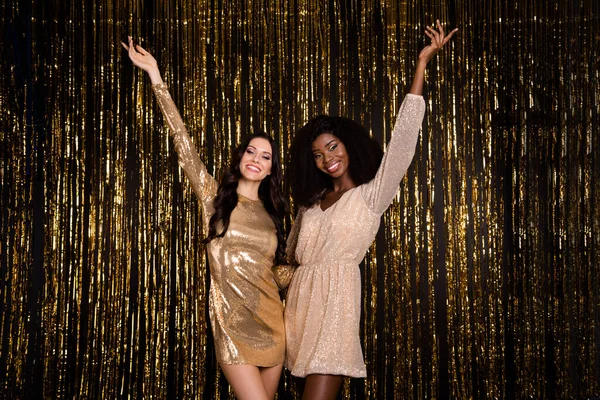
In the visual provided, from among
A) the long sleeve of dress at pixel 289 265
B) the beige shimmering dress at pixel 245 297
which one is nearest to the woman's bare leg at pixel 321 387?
the beige shimmering dress at pixel 245 297

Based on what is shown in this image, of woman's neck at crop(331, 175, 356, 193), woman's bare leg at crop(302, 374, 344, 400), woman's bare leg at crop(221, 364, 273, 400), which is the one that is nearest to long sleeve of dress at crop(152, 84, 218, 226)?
woman's neck at crop(331, 175, 356, 193)

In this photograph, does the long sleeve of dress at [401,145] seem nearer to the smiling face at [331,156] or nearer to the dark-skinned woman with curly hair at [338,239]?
the dark-skinned woman with curly hair at [338,239]

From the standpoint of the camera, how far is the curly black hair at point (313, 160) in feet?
7.55

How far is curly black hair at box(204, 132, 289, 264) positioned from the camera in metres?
2.23

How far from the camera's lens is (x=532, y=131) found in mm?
3359

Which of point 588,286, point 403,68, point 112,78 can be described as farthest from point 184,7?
point 588,286

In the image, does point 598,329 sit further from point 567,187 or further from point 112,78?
point 112,78

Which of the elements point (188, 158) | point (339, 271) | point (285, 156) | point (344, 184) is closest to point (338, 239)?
point (339, 271)

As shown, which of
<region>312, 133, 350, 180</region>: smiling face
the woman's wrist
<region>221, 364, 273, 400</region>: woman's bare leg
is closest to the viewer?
<region>221, 364, 273, 400</region>: woman's bare leg

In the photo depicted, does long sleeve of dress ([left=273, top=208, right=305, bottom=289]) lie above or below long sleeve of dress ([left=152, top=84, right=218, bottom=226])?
below

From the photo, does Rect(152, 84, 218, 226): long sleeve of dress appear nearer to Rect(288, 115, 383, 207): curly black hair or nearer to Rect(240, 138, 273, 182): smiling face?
Rect(240, 138, 273, 182): smiling face

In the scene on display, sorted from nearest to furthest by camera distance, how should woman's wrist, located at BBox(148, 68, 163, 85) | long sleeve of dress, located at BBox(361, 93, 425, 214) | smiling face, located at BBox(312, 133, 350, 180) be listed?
long sleeve of dress, located at BBox(361, 93, 425, 214) < smiling face, located at BBox(312, 133, 350, 180) < woman's wrist, located at BBox(148, 68, 163, 85)

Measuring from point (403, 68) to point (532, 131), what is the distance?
0.73 meters

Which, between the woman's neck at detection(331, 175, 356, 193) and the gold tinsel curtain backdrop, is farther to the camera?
the gold tinsel curtain backdrop
